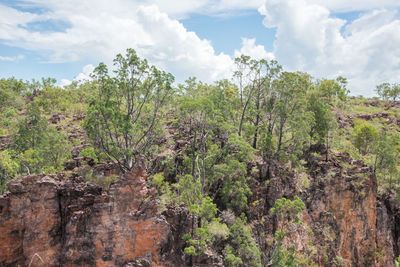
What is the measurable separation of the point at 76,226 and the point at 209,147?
54.6ft

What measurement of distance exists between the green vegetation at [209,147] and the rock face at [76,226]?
2318 millimetres

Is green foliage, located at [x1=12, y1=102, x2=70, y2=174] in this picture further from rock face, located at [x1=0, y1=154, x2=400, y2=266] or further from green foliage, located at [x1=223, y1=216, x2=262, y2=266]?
green foliage, located at [x1=223, y1=216, x2=262, y2=266]

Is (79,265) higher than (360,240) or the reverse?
higher

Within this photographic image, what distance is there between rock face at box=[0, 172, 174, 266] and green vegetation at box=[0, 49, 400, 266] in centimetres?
232

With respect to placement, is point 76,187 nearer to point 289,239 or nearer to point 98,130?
point 98,130

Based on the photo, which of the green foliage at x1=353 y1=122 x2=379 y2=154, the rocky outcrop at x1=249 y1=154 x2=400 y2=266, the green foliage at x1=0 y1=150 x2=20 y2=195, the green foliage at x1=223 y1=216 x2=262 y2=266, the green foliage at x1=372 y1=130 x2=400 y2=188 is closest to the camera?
the green foliage at x1=223 y1=216 x2=262 y2=266

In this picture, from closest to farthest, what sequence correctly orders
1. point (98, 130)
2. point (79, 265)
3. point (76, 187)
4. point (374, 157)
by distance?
point (79, 265) < point (76, 187) < point (98, 130) < point (374, 157)

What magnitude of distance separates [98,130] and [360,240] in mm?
32719

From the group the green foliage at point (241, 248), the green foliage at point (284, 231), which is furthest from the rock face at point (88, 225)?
the green foliage at point (284, 231)

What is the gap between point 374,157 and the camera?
37.9 m

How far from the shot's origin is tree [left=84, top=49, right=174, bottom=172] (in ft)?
79.3

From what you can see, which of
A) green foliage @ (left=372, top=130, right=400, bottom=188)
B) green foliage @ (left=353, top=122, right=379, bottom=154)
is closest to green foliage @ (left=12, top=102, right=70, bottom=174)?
green foliage @ (left=372, top=130, right=400, bottom=188)

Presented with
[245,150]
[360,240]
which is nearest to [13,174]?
[245,150]

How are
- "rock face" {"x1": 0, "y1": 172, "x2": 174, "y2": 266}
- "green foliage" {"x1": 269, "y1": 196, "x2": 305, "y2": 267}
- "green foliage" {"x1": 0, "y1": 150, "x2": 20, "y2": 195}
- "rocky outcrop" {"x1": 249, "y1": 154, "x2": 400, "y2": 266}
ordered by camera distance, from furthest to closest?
"rocky outcrop" {"x1": 249, "y1": 154, "x2": 400, "y2": 266}, "green foliage" {"x1": 0, "y1": 150, "x2": 20, "y2": 195}, "green foliage" {"x1": 269, "y1": 196, "x2": 305, "y2": 267}, "rock face" {"x1": 0, "y1": 172, "x2": 174, "y2": 266}
